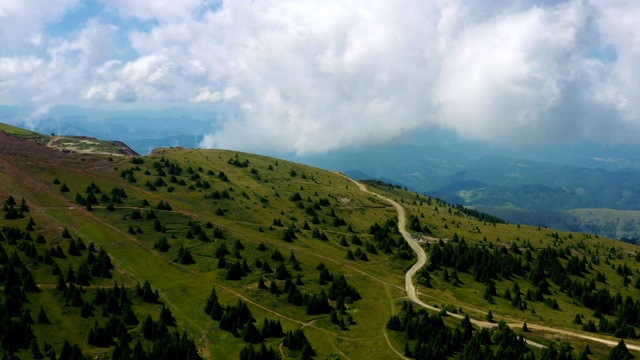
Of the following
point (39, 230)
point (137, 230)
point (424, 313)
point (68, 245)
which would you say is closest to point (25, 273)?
point (68, 245)

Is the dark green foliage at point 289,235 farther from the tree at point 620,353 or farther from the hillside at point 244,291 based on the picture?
the tree at point 620,353

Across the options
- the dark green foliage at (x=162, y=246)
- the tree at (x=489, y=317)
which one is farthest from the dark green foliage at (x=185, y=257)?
the tree at (x=489, y=317)

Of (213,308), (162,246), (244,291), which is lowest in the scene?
(213,308)

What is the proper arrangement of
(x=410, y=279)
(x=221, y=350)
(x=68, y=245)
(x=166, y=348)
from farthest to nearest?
(x=410, y=279), (x=68, y=245), (x=221, y=350), (x=166, y=348)

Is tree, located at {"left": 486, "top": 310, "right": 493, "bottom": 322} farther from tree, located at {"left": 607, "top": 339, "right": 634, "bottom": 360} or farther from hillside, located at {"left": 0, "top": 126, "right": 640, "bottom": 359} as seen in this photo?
tree, located at {"left": 607, "top": 339, "right": 634, "bottom": 360}

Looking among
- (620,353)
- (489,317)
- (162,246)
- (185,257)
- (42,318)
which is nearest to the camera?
(620,353)

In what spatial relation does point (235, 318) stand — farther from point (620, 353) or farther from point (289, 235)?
point (620, 353)

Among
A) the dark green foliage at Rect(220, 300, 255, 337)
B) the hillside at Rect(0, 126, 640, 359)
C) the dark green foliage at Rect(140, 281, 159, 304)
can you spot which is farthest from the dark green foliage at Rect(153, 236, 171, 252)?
the dark green foliage at Rect(220, 300, 255, 337)

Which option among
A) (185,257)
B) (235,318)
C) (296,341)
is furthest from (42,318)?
(296,341)

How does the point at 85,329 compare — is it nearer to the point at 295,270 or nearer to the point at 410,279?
the point at 295,270
